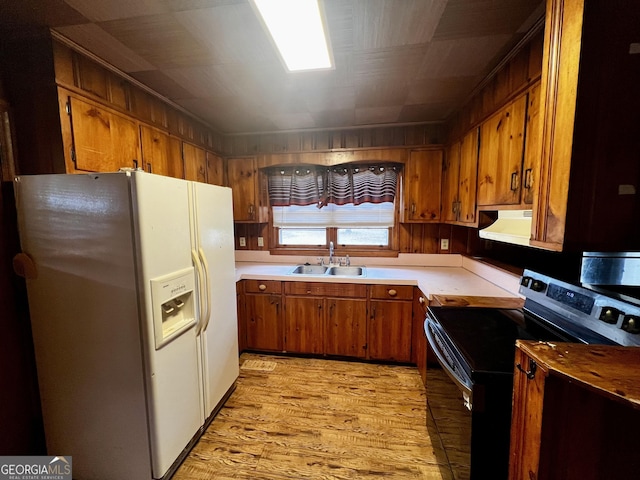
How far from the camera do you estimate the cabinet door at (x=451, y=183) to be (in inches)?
94.0

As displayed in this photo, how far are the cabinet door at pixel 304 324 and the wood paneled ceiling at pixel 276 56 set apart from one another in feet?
5.83

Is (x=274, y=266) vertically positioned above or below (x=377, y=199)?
below

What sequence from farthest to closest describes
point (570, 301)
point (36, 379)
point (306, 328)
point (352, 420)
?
point (306, 328) → point (352, 420) → point (36, 379) → point (570, 301)

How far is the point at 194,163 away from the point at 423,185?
2.27 meters

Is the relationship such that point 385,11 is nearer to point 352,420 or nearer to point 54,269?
point 54,269

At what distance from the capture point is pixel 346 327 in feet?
8.23

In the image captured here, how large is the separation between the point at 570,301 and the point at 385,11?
60.8 inches

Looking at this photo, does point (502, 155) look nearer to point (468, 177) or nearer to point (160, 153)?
point (468, 177)

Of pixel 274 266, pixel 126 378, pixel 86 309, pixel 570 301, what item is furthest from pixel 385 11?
pixel 274 266

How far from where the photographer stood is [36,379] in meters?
1.50

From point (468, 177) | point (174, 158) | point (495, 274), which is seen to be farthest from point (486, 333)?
point (174, 158)

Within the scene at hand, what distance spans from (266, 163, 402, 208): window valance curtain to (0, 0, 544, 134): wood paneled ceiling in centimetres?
73

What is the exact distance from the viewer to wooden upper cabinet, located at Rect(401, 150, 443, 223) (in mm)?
2660

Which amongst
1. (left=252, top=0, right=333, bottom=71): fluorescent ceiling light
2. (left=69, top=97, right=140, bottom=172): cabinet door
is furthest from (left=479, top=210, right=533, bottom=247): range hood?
(left=69, top=97, right=140, bottom=172): cabinet door
